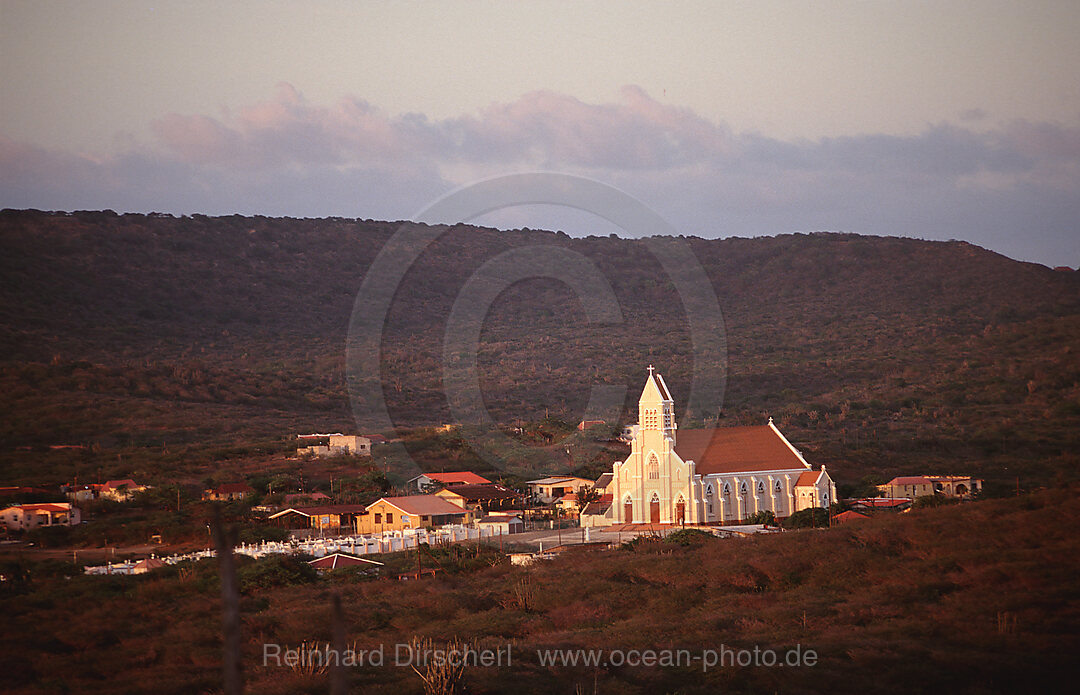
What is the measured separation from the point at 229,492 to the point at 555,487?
1845cm

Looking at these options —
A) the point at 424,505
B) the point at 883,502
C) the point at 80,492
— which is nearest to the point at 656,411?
the point at 883,502

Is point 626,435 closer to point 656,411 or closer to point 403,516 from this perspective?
point 656,411

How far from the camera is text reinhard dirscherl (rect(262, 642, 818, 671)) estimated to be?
22.8 metres

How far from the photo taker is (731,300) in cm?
17862

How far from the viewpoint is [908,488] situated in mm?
57500

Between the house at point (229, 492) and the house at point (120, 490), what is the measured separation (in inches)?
136

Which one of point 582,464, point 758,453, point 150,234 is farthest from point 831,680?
point 150,234

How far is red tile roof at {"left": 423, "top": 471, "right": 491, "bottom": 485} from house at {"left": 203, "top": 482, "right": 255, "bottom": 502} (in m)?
10.9

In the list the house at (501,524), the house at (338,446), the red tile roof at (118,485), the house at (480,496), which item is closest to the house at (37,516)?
the red tile roof at (118,485)

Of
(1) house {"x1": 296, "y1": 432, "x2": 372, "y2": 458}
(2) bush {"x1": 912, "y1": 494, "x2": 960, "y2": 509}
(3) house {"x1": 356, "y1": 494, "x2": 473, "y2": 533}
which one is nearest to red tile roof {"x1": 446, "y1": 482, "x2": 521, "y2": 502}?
(3) house {"x1": 356, "y1": 494, "x2": 473, "y2": 533}

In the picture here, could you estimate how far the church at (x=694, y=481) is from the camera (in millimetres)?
54406

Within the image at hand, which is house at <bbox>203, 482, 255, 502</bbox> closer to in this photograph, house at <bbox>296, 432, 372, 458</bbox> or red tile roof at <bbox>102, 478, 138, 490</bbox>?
red tile roof at <bbox>102, 478, 138, 490</bbox>

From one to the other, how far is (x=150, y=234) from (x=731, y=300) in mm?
97090

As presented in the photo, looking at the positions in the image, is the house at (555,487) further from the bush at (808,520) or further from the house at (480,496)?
the bush at (808,520)
